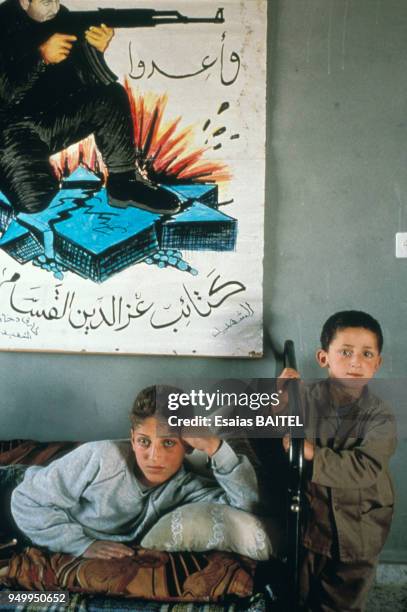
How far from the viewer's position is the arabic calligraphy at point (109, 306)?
50.5 inches

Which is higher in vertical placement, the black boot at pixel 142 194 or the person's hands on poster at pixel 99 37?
the person's hands on poster at pixel 99 37

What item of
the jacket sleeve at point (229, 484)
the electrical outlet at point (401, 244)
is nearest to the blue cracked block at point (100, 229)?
the electrical outlet at point (401, 244)

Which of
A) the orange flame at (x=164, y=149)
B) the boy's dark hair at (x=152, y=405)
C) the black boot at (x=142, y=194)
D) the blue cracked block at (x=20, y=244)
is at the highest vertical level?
the orange flame at (x=164, y=149)

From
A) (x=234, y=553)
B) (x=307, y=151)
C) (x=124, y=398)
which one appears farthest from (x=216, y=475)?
(x=307, y=151)

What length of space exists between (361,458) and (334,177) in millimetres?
602

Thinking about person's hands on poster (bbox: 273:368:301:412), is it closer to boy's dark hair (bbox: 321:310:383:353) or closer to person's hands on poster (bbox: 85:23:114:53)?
boy's dark hair (bbox: 321:310:383:353)

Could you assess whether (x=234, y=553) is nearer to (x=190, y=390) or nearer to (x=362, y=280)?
(x=190, y=390)

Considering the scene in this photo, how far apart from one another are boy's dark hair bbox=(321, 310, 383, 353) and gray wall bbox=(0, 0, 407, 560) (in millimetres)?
26

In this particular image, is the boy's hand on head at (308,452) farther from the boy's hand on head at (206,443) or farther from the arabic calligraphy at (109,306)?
the arabic calligraphy at (109,306)

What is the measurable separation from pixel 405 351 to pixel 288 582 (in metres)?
0.56

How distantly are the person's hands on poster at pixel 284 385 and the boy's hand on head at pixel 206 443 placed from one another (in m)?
0.15

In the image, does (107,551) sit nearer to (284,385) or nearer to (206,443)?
(206,443)

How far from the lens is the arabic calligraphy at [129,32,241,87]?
1.26 meters

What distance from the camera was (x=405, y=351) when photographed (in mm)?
1252
